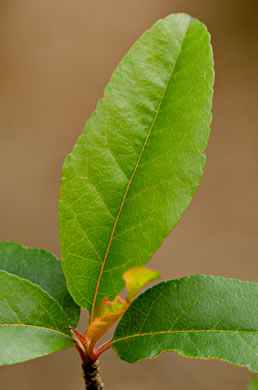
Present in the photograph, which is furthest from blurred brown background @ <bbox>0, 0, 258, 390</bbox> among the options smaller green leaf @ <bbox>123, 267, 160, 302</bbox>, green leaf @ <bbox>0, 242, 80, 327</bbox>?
smaller green leaf @ <bbox>123, 267, 160, 302</bbox>

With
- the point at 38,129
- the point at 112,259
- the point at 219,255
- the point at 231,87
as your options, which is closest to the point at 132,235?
the point at 112,259

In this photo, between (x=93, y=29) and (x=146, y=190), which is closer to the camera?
(x=146, y=190)

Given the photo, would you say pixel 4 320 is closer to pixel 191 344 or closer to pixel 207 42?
pixel 191 344

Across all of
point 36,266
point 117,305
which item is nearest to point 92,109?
point 36,266

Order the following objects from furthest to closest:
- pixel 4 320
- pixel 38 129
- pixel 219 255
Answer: pixel 38 129, pixel 219 255, pixel 4 320

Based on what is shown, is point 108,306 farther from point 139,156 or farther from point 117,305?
point 139,156

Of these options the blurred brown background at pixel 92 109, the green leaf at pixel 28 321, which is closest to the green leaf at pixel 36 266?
the green leaf at pixel 28 321
